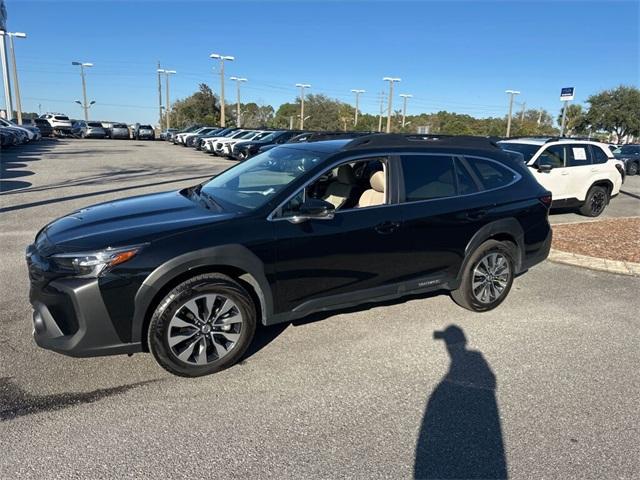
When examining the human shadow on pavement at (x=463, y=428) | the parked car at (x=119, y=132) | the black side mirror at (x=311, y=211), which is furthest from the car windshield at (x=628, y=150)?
the parked car at (x=119, y=132)

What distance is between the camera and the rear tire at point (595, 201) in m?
10.1

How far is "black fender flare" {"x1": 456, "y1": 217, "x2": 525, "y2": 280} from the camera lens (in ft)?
14.9

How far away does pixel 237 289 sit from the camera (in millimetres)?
3410

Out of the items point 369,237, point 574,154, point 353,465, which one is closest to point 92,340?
point 353,465

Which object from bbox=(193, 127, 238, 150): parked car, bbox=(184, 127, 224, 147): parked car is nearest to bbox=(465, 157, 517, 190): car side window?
bbox=(193, 127, 238, 150): parked car

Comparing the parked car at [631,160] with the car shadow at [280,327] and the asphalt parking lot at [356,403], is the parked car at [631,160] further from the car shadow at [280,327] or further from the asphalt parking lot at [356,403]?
the car shadow at [280,327]

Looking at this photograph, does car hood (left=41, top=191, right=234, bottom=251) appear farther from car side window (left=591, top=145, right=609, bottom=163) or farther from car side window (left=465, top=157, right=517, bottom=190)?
car side window (left=591, top=145, right=609, bottom=163)

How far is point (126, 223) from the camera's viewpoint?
11.4 feet

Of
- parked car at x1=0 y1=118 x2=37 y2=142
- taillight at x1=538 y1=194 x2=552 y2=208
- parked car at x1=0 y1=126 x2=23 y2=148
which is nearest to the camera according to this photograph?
taillight at x1=538 y1=194 x2=552 y2=208

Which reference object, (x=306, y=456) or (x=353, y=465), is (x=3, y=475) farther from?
(x=353, y=465)

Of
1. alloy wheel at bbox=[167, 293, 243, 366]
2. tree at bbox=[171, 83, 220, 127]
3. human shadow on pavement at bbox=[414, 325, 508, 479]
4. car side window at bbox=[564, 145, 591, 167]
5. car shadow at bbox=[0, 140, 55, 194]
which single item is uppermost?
tree at bbox=[171, 83, 220, 127]

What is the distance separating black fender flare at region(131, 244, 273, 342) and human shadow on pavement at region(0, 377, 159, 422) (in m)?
0.43

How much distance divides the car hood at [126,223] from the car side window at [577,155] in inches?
345

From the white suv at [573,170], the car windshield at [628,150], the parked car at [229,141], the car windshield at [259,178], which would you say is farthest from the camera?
the car windshield at [628,150]
